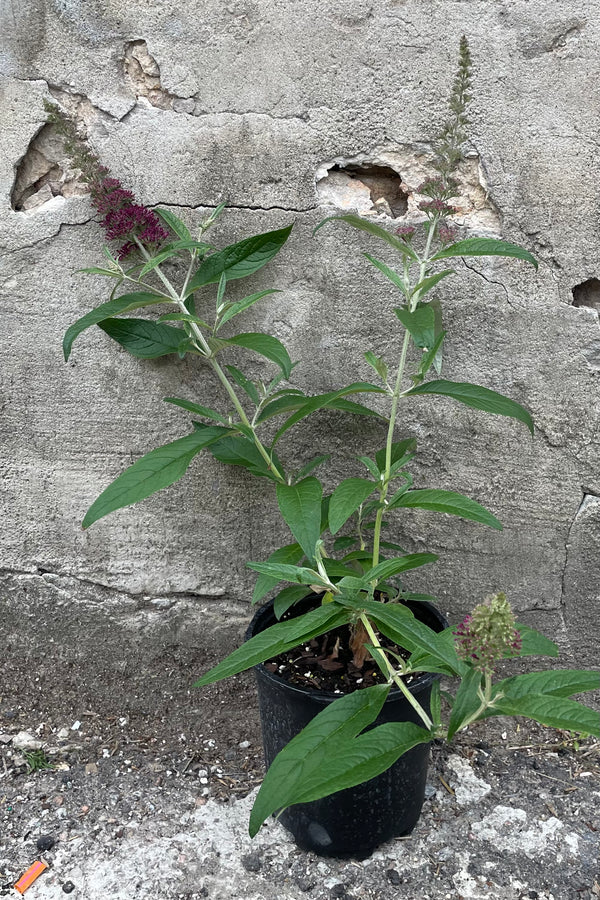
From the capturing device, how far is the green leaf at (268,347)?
6.03 feet

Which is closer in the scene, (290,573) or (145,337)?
(290,573)

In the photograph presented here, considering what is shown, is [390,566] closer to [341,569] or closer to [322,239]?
[341,569]

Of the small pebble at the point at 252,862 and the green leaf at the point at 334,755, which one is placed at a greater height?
the green leaf at the point at 334,755

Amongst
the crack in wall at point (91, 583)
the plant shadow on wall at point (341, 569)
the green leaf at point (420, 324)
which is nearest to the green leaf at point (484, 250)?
the plant shadow on wall at point (341, 569)

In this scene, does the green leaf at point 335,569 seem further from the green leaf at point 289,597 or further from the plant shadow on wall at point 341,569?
the green leaf at point 289,597

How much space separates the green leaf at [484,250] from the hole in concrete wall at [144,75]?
Result: 3.30ft

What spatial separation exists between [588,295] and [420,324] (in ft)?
2.44

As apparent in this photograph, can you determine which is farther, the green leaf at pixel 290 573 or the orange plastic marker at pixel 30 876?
the orange plastic marker at pixel 30 876

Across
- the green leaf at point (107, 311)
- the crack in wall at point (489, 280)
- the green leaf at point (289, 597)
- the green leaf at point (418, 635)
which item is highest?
the green leaf at point (107, 311)

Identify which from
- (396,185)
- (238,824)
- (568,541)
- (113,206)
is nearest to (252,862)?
(238,824)

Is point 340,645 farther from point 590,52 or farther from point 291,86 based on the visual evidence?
point 590,52

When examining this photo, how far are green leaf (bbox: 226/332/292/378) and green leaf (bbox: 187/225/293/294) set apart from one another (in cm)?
22

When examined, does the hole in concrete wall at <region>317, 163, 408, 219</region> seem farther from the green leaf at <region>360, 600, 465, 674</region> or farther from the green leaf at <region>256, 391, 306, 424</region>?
the green leaf at <region>360, 600, 465, 674</region>

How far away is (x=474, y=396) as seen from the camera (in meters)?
1.87
